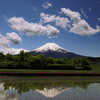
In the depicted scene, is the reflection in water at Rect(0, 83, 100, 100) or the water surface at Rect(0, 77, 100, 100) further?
the water surface at Rect(0, 77, 100, 100)

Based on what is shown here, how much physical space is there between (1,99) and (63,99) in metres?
5.22

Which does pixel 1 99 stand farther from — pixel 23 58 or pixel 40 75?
pixel 23 58

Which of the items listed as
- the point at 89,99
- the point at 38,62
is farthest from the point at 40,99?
the point at 38,62

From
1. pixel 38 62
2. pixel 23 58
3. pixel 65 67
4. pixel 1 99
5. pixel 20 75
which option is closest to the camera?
pixel 1 99

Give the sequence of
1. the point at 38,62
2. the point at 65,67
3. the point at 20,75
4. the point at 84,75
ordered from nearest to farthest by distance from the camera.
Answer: the point at 20,75
the point at 84,75
the point at 65,67
the point at 38,62

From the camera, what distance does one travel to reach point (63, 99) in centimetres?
998

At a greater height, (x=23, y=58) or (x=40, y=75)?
(x=23, y=58)

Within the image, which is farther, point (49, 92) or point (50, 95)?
point (49, 92)

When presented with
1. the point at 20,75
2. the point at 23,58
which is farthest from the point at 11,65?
the point at 23,58

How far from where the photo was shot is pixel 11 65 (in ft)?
136

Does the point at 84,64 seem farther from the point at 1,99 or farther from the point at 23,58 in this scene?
the point at 1,99

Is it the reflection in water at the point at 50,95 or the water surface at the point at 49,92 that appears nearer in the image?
the reflection in water at the point at 50,95

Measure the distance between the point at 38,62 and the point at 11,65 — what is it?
15704mm

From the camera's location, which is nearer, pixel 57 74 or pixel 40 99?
pixel 40 99
